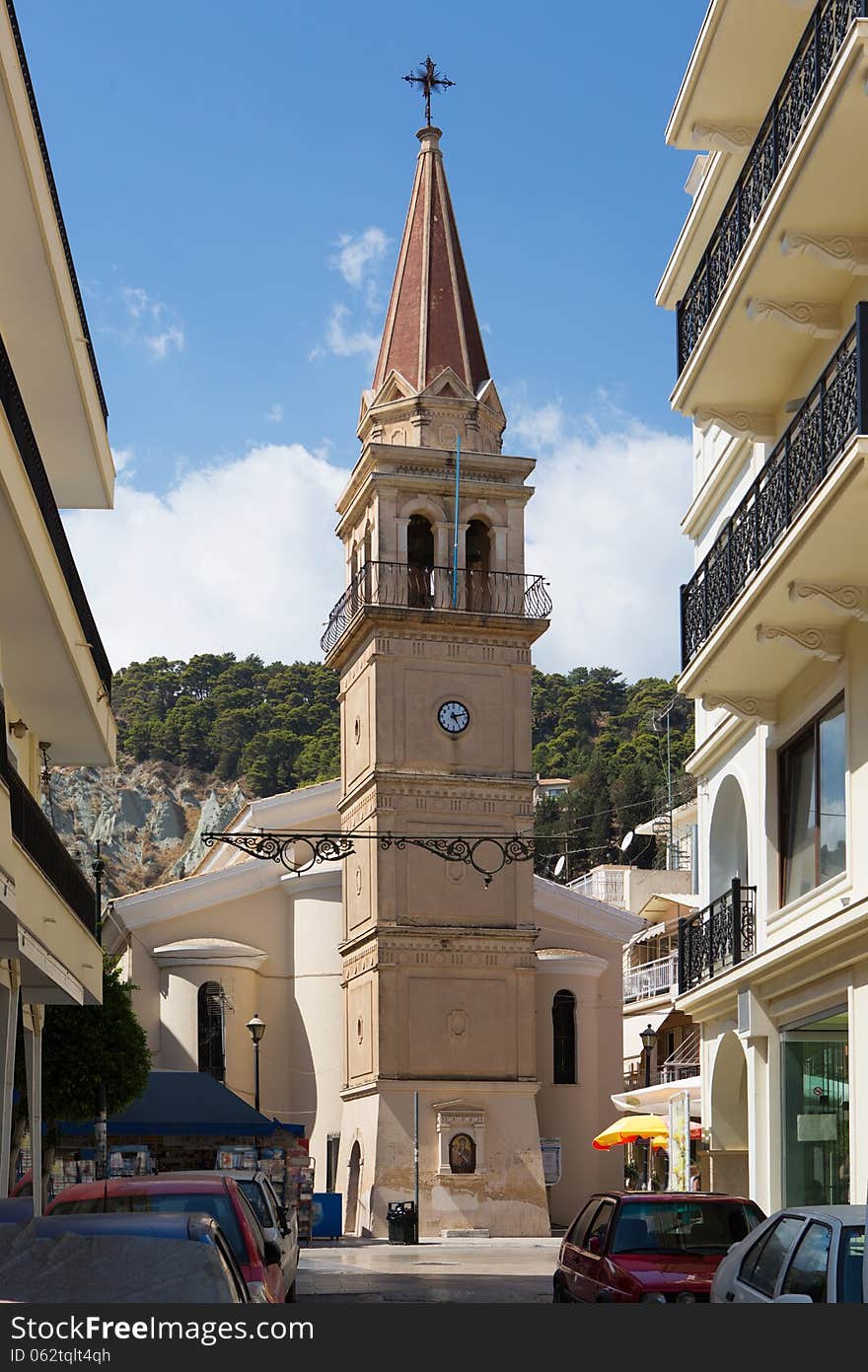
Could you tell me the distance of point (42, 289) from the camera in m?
20.0

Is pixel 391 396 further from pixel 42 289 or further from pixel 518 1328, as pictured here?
pixel 518 1328

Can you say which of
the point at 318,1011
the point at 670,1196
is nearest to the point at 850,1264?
the point at 670,1196

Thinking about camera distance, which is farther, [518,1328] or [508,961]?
[508,961]

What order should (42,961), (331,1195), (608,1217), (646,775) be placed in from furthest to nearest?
(646,775)
(331,1195)
(42,961)
(608,1217)

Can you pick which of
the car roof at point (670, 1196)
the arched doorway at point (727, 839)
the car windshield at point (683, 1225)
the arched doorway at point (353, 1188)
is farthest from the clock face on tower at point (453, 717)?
the car windshield at point (683, 1225)

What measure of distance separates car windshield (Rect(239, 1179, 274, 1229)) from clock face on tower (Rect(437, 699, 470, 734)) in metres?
34.0

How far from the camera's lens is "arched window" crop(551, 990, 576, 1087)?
186 feet

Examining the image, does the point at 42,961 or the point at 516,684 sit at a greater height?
the point at 516,684

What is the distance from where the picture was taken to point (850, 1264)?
9523 millimetres

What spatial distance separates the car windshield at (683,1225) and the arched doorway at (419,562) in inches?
1591

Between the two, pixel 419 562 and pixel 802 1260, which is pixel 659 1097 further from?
pixel 802 1260

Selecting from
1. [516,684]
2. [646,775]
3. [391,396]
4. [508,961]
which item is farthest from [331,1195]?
[646,775]

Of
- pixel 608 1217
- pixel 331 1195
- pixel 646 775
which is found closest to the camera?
pixel 608 1217

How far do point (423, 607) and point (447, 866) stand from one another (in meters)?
7.91
